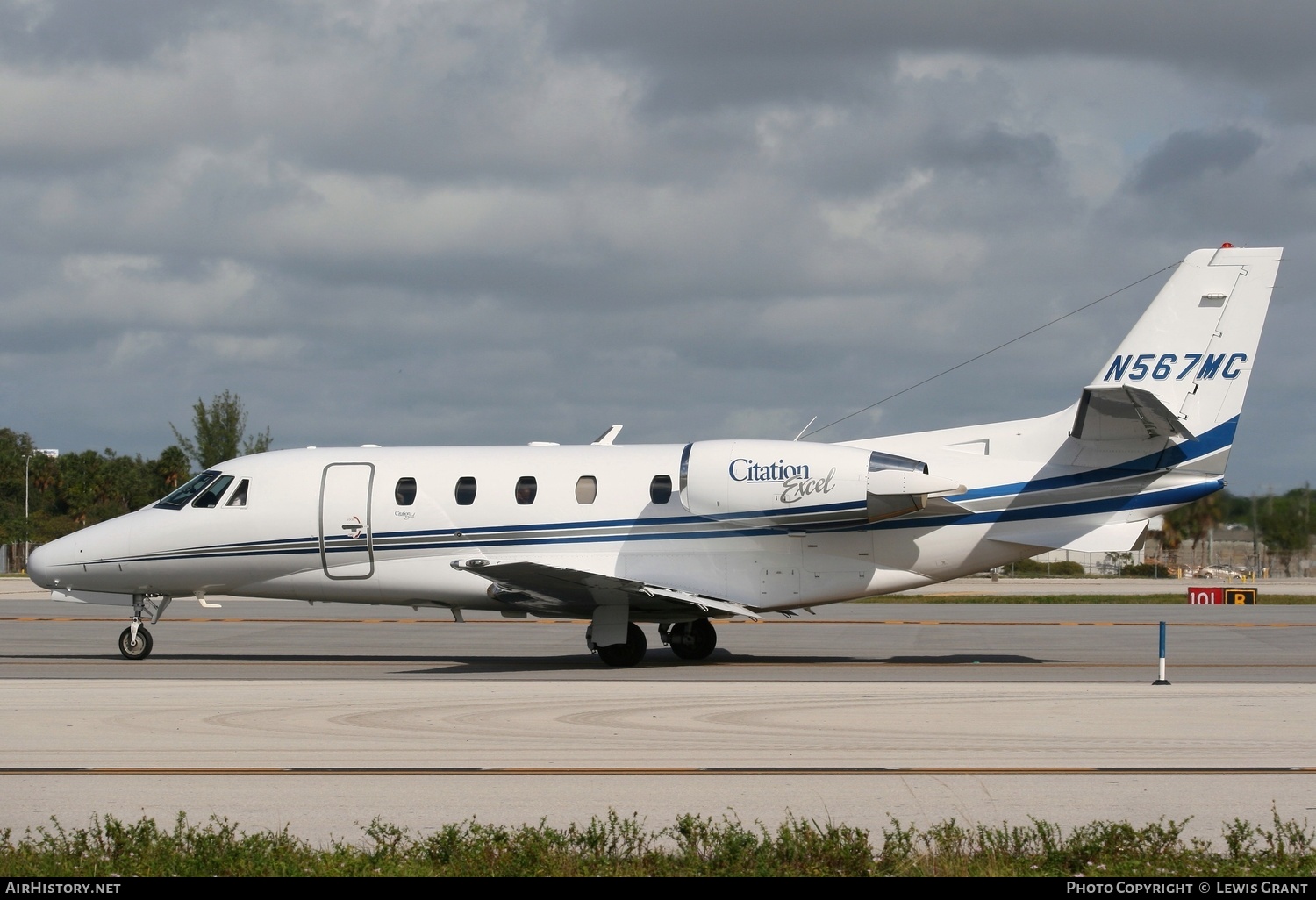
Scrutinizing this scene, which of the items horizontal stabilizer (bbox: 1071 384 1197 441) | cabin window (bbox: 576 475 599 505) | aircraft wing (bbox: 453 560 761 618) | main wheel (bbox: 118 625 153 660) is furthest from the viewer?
main wheel (bbox: 118 625 153 660)

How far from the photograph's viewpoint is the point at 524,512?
64.9ft

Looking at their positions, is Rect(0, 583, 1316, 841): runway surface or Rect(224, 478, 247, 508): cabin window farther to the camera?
Rect(224, 478, 247, 508): cabin window

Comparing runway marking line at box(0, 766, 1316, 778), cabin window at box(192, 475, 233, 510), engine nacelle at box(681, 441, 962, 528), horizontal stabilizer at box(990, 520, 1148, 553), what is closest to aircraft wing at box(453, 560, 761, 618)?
engine nacelle at box(681, 441, 962, 528)

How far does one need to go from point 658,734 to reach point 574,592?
673cm

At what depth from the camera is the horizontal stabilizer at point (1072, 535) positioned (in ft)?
62.4

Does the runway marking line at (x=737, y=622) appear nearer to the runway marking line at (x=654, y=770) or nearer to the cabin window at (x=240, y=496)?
the cabin window at (x=240, y=496)

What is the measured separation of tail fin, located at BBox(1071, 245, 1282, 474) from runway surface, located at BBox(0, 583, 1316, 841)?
11.4 feet

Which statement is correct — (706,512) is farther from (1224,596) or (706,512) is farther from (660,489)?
(1224,596)

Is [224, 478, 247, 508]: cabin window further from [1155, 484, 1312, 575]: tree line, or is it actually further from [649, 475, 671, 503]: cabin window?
[1155, 484, 1312, 575]: tree line

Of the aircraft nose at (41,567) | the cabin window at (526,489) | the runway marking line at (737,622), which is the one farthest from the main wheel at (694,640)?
the aircraft nose at (41,567)

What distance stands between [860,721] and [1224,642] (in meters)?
13.0

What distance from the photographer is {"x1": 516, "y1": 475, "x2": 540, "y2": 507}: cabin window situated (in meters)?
19.8

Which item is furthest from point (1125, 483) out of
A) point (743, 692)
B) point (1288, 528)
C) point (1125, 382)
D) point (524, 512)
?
point (1288, 528)

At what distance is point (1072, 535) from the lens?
19.2 m
